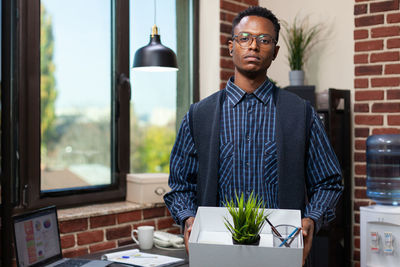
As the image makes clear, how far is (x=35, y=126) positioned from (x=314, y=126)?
1.61 m

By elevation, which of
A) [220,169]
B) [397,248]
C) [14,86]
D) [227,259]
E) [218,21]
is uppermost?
[218,21]

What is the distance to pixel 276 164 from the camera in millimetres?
1383

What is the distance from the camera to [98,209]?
8.63 ft

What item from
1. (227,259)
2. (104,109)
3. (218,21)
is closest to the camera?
(227,259)

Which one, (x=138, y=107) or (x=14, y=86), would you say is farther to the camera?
(x=138, y=107)

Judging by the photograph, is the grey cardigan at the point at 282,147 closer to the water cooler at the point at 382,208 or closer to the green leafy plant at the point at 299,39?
the water cooler at the point at 382,208

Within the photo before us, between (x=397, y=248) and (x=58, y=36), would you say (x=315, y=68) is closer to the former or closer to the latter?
(x=397, y=248)

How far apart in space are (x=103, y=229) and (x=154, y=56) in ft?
3.23

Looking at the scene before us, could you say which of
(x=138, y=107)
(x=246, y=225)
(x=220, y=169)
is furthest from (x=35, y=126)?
(x=246, y=225)

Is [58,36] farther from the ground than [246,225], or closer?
farther from the ground

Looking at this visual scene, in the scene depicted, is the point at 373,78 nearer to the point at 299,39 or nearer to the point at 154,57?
the point at 299,39

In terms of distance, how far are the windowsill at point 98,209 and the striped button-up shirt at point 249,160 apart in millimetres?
1195

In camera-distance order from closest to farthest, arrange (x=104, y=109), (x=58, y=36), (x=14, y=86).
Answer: (x=14, y=86)
(x=58, y=36)
(x=104, y=109)

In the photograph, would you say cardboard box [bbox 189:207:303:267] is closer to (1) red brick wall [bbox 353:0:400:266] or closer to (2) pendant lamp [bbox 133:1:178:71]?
(2) pendant lamp [bbox 133:1:178:71]
